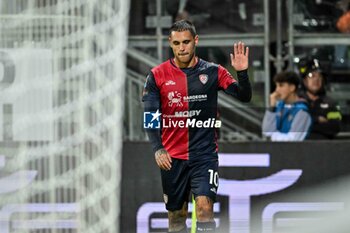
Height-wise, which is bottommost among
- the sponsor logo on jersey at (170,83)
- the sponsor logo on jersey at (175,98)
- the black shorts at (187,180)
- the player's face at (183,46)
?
the black shorts at (187,180)

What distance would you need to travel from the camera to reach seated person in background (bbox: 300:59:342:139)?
8422mm

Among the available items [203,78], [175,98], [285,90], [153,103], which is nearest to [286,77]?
[285,90]

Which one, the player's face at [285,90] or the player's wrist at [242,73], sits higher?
the player's wrist at [242,73]

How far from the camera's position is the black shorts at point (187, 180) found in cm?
654

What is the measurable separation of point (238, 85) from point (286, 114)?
2205 mm

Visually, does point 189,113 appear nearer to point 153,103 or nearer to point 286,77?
point 153,103

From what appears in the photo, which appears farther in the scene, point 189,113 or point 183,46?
point 189,113

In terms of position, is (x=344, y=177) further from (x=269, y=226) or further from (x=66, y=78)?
(x=66, y=78)

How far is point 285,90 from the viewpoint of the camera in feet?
27.2

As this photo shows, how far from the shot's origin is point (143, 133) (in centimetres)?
837

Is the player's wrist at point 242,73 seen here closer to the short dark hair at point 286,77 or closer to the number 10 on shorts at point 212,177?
the number 10 on shorts at point 212,177

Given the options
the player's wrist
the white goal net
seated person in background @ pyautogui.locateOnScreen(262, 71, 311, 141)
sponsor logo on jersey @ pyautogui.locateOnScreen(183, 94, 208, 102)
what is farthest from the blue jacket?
the white goal net

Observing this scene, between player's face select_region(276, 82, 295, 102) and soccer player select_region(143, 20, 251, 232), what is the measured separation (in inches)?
69.6

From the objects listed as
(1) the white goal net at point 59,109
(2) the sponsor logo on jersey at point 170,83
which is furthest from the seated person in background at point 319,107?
(1) the white goal net at point 59,109
